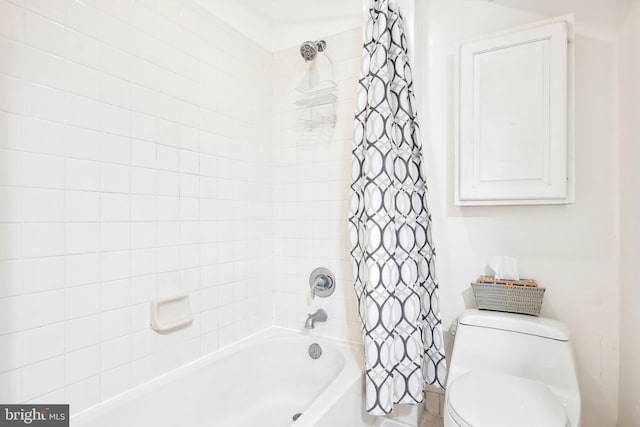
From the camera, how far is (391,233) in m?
1.49

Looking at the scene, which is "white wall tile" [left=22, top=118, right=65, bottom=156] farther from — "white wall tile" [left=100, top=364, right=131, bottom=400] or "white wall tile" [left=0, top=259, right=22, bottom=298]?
"white wall tile" [left=100, top=364, right=131, bottom=400]

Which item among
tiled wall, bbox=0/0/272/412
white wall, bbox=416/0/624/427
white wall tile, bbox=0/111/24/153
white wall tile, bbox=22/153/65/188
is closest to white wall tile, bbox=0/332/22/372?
tiled wall, bbox=0/0/272/412

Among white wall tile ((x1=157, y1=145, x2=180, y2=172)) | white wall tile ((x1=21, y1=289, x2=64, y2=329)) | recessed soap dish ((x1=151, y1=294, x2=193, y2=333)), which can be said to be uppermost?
white wall tile ((x1=157, y1=145, x2=180, y2=172))

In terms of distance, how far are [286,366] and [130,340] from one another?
89 centimetres

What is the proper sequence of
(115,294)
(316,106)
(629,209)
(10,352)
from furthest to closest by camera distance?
1. (316,106)
2. (629,209)
3. (115,294)
4. (10,352)

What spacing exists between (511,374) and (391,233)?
0.82 m

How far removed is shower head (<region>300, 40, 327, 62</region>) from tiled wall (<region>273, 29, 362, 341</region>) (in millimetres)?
105

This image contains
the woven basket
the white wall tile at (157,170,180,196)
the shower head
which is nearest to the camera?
the white wall tile at (157,170,180,196)

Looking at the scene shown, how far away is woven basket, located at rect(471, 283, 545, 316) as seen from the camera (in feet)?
5.04

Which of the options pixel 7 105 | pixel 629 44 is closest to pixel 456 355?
pixel 629 44

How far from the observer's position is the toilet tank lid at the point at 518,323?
55.8 inches

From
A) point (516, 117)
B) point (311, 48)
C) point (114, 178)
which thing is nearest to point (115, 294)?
point (114, 178)

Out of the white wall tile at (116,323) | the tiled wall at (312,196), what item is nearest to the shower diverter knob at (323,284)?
the tiled wall at (312,196)

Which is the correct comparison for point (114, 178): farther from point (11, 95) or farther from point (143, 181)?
point (11, 95)
